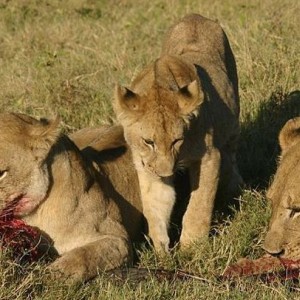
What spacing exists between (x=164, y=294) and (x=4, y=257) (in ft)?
2.17

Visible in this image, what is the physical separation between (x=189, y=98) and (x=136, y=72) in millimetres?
2690

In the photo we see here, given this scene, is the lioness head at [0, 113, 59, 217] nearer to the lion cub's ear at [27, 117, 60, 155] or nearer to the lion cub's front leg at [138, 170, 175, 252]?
the lion cub's ear at [27, 117, 60, 155]

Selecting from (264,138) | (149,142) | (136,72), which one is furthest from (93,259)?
(136,72)

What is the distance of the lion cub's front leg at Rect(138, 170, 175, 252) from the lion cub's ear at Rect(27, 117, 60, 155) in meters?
0.81

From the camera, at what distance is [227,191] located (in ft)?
16.4

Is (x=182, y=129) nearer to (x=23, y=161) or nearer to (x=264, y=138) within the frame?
(x=23, y=161)

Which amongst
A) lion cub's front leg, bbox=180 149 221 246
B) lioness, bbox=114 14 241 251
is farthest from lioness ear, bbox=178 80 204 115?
lion cub's front leg, bbox=180 149 221 246

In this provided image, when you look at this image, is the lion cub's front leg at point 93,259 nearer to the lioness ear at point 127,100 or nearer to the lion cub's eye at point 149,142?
the lion cub's eye at point 149,142

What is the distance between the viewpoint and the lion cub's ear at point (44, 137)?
356 centimetres

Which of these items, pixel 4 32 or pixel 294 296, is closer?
pixel 294 296

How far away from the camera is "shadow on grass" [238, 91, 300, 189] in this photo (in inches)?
211

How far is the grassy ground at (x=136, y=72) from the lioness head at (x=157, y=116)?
511 mm

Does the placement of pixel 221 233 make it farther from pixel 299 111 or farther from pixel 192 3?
pixel 192 3

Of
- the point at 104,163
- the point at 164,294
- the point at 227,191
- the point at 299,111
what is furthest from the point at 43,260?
the point at 299,111
